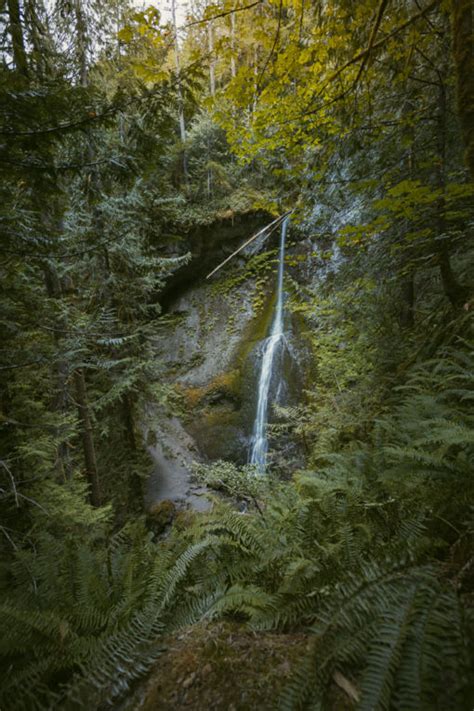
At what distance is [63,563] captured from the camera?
2.12 meters

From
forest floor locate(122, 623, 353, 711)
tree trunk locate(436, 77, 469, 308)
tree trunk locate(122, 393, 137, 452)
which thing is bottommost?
tree trunk locate(122, 393, 137, 452)

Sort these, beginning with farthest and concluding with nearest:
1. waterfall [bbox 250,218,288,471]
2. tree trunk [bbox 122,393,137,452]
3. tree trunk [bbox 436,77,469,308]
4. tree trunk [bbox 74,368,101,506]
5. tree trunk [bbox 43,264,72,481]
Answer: waterfall [bbox 250,218,288,471], tree trunk [bbox 122,393,137,452], tree trunk [bbox 74,368,101,506], tree trunk [bbox 43,264,72,481], tree trunk [bbox 436,77,469,308]

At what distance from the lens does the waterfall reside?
1020cm

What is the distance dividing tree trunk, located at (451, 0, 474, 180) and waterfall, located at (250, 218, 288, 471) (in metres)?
7.35

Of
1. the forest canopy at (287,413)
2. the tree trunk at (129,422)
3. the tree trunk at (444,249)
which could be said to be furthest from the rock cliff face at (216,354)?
the tree trunk at (444,249)

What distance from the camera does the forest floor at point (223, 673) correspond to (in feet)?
4.08

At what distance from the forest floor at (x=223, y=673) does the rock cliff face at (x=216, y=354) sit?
7217mm

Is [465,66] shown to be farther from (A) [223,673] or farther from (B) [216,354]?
(B) [216,354]

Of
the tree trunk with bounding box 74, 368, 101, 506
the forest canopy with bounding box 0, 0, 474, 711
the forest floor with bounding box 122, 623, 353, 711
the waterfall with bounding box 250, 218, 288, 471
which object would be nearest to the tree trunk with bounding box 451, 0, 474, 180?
the forest canopy with bounding box 0, 0, 474, 711

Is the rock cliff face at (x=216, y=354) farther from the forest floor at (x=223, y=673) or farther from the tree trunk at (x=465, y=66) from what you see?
the forest floor at (x=223, y=673)

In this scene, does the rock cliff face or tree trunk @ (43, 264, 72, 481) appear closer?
tree trunk @ (43, 264, 72, 481)

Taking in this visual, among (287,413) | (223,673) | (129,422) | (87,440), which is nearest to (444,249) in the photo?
(287,413)

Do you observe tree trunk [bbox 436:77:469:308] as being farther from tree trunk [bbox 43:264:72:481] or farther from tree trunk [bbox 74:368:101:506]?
tree trunk [bbox 74:368:101:506]

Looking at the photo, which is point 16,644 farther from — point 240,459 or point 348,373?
point 240,459
